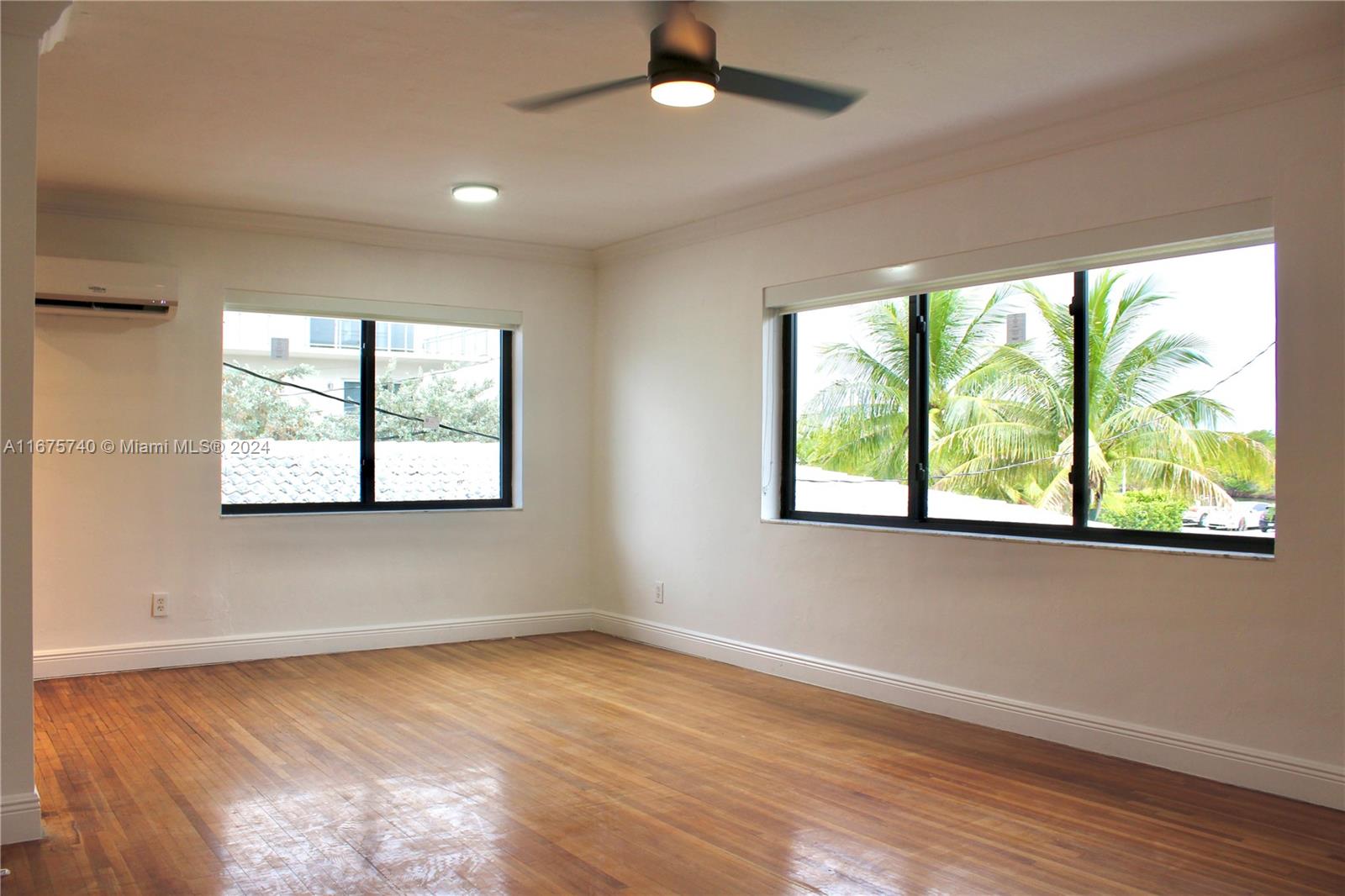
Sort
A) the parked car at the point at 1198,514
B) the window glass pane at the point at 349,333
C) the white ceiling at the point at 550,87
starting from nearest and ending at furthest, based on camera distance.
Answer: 1. the white ceiling at the point at 550,87
2. the parked car at the point at 1198,514
3. the window glass pane at the point at 349,333

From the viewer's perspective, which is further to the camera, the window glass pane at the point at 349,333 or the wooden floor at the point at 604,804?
the window glass pane at the point at 349,333

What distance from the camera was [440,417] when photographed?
655 centimetres

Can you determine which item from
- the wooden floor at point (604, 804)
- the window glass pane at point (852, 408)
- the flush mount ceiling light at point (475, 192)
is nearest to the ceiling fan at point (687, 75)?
the flush mount ceiling light at point (475, 192)

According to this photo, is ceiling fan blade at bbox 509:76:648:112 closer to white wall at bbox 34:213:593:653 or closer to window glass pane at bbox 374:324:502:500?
white wall at bbox 34:213:593:653

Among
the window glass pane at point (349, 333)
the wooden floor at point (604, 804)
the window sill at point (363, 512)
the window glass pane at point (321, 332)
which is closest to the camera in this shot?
the wooden floor at point (604, 804)

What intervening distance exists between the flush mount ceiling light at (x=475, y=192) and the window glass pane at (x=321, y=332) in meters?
1.42

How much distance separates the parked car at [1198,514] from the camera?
3807 millimetres

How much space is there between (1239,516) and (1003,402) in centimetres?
112

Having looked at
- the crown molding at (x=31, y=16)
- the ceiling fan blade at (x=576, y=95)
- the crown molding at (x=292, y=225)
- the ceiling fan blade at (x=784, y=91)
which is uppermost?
the crown molding at (x=292, y=225)

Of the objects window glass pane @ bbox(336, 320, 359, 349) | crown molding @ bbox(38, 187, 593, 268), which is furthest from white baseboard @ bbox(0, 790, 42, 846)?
window glass pane @ bbox(336, 320, 359, 349)

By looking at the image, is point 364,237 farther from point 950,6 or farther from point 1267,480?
point 1267,480

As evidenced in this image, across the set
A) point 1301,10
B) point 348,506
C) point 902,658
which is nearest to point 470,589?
point 348,506

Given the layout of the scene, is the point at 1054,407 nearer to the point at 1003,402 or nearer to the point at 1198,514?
the point at 1003,402

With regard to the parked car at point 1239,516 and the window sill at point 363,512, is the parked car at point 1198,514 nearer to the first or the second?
the parked car at point 1239,516
